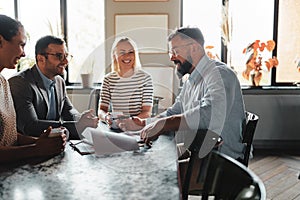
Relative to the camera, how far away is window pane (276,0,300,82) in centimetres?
395

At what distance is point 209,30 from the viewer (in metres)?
4.02

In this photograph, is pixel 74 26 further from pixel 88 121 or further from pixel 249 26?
pixel 88 121

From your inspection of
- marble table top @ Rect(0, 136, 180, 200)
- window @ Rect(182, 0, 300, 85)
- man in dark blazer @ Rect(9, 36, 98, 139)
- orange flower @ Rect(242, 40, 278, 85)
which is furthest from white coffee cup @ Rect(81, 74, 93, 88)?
marble table top @ Rect(0, 136, 180, 200)

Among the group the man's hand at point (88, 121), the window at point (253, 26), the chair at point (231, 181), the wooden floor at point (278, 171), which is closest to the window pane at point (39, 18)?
the window at point (253, 26)

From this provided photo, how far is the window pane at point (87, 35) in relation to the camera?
3967 millimetres

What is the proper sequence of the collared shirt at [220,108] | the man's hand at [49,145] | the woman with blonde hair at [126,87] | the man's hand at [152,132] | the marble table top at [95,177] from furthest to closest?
the woman with blonde hair at [126,87]
the collared shirt at [220,108]
the man's hand at [152,132]
the man's hand at [49,145]
the marble table top at [95,177]

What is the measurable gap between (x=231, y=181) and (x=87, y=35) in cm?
342

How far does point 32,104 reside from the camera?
1.91 metres

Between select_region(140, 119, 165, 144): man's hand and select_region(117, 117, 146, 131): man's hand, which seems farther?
select_region(117, 117, 146, 131): man's hand

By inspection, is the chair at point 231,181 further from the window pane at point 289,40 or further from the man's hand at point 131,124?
the window pane at point 289,40

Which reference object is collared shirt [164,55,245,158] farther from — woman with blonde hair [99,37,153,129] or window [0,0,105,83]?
window [0,0,105,83]

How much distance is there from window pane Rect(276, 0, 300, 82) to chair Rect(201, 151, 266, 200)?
3.32 metres

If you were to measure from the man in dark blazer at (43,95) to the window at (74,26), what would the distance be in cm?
180

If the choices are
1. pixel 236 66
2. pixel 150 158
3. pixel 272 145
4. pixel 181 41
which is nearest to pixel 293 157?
pixel 272 145
